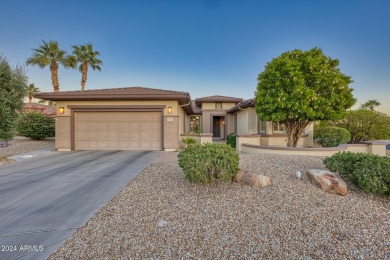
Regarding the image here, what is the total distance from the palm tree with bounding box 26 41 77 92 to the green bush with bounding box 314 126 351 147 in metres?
24.3

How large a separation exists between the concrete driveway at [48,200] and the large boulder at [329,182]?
4772 millimetres

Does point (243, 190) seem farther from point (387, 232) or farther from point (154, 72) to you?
point (154, 72)

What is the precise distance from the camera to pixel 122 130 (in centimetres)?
1023

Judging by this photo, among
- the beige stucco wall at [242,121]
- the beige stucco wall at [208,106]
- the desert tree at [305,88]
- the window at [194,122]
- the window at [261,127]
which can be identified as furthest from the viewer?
the window at [194,122]

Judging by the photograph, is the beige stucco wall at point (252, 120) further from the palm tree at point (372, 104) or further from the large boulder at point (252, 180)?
the palm tree at point (372, 104)

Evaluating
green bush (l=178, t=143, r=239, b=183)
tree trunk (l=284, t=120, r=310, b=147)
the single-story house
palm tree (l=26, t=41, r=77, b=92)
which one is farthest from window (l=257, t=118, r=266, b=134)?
palm tree (l=26, t=41, r=77, b=92)

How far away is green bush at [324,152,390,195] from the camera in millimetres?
3609

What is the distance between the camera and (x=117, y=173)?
5.63m

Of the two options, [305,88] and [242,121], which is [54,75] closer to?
[242,121]

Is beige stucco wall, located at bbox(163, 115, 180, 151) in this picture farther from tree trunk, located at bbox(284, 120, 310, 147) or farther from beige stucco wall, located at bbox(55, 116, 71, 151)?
tree trunk, located at bbox(284, 120, 310, 147)

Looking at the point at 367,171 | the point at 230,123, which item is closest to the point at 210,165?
the point at 367,171

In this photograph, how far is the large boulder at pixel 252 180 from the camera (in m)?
4.09

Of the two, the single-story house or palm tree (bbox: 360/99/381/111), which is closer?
the single-story house

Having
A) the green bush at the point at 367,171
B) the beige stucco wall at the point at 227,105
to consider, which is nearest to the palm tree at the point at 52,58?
the beige stucco wall at the point at 227,105
